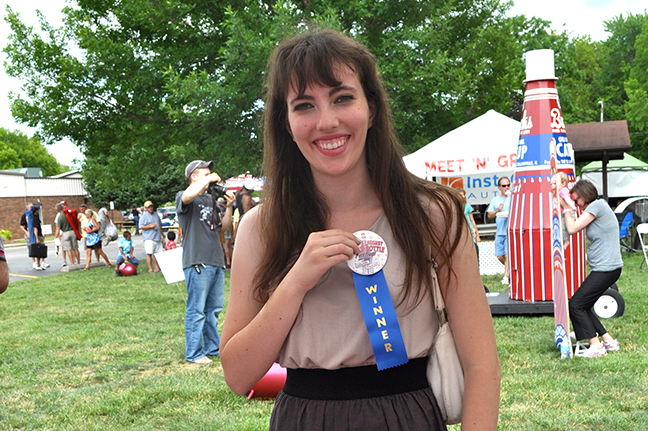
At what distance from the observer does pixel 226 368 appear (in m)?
1.62

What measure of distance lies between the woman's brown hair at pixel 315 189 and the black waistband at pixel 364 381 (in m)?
0.20

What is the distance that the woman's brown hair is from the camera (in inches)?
60.9

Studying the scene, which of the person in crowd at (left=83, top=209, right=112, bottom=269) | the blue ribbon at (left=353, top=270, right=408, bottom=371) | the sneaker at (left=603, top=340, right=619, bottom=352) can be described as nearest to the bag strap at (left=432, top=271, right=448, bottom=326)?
the blue ribbon at (left=353, top=270, right=408, bottom=371)

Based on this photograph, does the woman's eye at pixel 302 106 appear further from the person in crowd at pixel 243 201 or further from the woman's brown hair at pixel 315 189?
the person in crowd at pixel 243 201

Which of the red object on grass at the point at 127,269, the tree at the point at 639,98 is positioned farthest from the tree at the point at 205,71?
the tree at the point at 639,98

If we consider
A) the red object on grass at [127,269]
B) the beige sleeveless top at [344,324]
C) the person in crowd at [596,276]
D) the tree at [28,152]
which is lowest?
the red object on grass at [127,269]

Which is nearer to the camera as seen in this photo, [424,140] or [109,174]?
[424,140]

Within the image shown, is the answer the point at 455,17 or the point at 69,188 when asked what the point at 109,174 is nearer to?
the point at 455,17

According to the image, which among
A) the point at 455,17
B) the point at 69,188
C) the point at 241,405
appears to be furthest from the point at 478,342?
the point at 69,188

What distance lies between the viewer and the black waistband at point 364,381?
→ 154cm

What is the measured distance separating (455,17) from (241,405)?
580 inches

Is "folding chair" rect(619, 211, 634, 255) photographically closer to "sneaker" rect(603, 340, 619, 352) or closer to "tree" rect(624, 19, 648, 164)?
"sneaker" rect(603, 340, 619, 352)

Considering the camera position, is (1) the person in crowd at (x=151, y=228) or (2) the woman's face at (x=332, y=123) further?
(1) the person in crowd at (x=151, y=228)

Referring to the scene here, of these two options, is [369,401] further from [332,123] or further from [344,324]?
[332,123]
